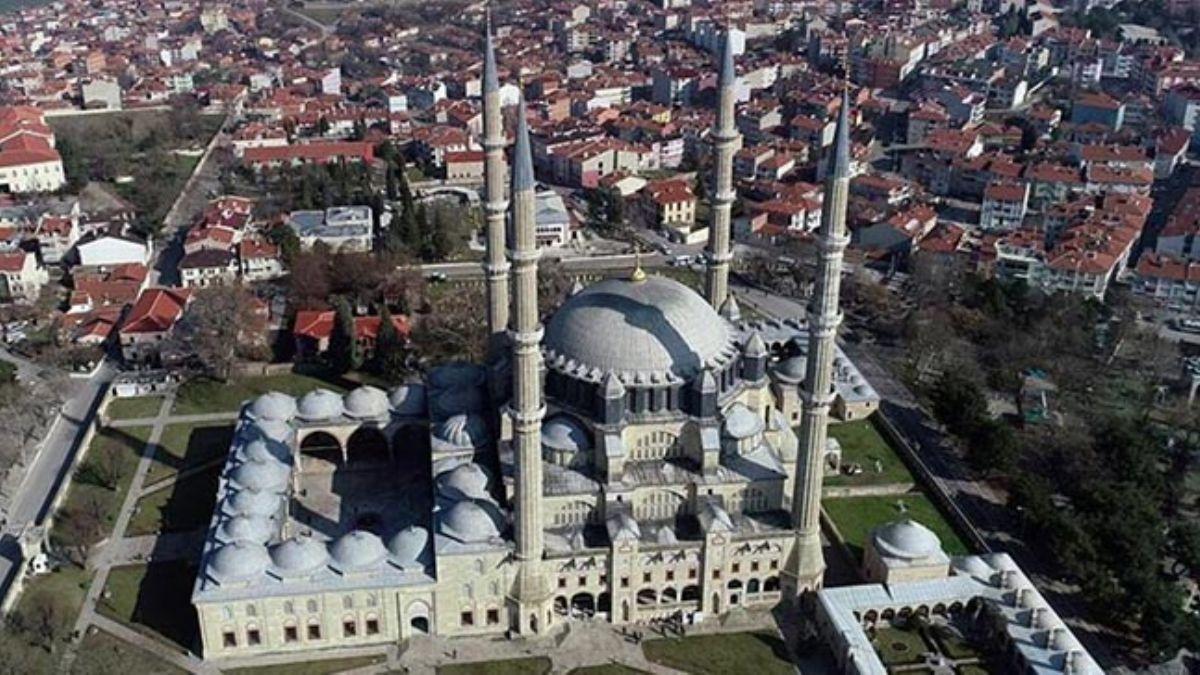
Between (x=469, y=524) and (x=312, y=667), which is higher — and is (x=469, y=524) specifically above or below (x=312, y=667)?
above

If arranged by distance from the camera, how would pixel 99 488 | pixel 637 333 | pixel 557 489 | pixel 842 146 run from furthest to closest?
pixel 99 488
pixel 637 333
pixel 557 489
pixel 842 146

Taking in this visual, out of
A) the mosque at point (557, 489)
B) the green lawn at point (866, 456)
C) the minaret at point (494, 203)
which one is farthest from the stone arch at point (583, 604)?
the green lawn at point (866, 456)

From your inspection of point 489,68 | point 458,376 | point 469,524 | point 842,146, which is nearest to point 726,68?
point 489,68

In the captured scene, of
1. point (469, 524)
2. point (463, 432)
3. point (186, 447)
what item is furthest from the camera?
point (186, 447)

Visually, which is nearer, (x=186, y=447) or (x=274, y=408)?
(x=274, y=408)

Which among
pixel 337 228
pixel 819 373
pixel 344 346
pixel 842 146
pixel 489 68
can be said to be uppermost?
pixel 489 68

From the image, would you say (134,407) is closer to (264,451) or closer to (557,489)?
(264,451)
